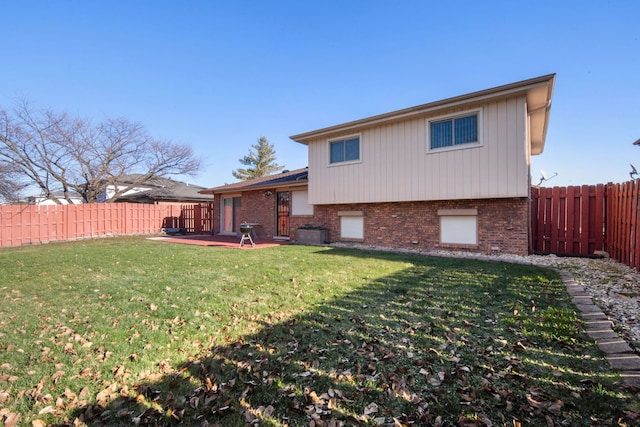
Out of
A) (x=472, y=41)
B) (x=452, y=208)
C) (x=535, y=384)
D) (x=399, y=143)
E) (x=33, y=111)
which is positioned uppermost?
(x=33, y=111)

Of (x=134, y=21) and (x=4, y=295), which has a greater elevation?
(x=134, y=21)

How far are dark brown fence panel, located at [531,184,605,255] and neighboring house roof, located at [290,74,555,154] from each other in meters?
2.71

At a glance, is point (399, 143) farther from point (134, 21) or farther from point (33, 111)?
point (33, 111)

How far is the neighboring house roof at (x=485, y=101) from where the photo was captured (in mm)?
7883

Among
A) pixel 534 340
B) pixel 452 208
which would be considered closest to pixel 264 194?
pixel 452 208

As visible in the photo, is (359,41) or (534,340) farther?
(359,41)

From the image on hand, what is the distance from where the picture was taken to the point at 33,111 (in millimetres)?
19734

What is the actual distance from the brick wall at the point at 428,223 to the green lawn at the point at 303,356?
13.1 feet

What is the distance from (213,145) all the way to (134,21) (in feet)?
56.4

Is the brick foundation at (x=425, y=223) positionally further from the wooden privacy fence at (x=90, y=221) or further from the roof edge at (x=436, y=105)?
the wooden privacy fence at (x=90, y=221)

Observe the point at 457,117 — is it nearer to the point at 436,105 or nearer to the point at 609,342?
the point at 436,105

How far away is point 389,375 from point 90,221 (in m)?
19.7

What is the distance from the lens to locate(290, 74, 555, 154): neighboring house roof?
7.88 metres

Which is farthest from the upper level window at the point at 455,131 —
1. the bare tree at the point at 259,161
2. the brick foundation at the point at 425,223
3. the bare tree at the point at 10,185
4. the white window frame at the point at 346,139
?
the bare tree at the point at 259,161
